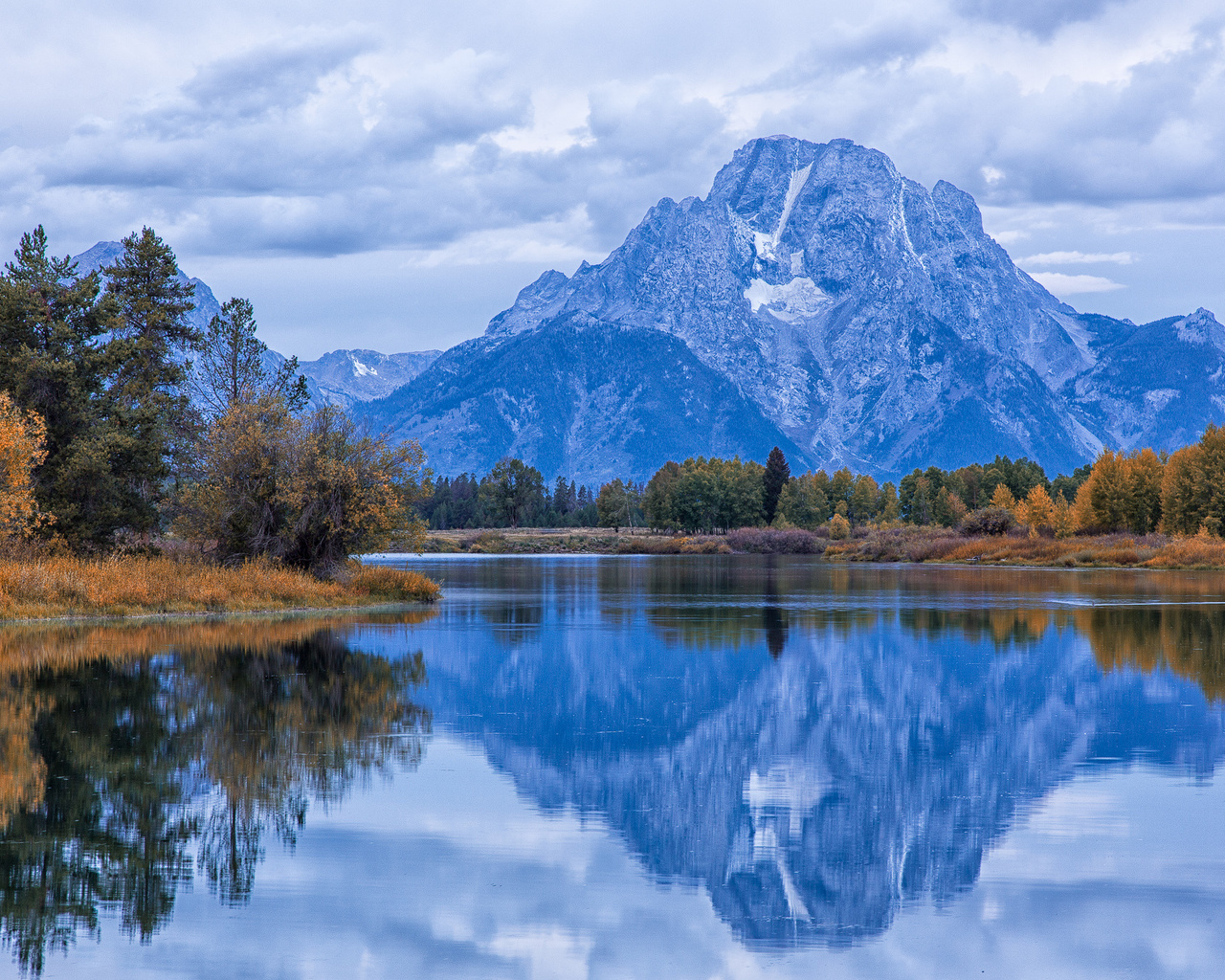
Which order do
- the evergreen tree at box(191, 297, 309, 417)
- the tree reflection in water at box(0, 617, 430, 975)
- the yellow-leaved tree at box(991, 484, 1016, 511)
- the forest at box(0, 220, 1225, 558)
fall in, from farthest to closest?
the yellow-leaved tree at box(991, 484, 1016, 511)
the evergreen tree at box(191, 297, 309, 417)
the forest at box(0, 220, 1225, 558)
the tree reflection in water at box(0, 617, 430, 975)

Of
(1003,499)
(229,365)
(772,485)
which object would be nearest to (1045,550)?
(1003,499)

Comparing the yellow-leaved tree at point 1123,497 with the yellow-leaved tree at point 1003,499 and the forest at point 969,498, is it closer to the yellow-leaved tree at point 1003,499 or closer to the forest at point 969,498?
the forest at point 969,498

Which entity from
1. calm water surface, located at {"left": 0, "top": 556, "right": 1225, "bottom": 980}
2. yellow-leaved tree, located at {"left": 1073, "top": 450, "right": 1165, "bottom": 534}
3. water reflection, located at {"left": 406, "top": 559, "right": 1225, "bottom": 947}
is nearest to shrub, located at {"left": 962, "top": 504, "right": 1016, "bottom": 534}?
yellow-leaved tree, located at {"left": 1073, "top": 450, "right": 1165, "bottom": 534}

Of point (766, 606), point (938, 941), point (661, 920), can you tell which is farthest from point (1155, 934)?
point (766, 606)

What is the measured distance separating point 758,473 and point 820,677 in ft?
510

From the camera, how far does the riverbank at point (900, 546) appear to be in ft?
286

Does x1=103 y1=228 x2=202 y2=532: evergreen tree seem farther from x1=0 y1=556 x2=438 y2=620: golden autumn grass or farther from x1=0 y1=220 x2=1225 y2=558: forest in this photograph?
x1=0 y1=556 x2=438 y2=620: golden autumn grass

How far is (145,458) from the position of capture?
138 feet

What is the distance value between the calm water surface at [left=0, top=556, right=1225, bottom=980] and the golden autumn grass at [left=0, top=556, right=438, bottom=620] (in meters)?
6.87

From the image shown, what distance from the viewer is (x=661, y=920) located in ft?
29.2

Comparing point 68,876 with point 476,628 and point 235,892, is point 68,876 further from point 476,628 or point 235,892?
point 476,628

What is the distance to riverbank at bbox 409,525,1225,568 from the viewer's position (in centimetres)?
8731

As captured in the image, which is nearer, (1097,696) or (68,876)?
(68,876)

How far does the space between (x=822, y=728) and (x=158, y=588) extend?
81.7ft
